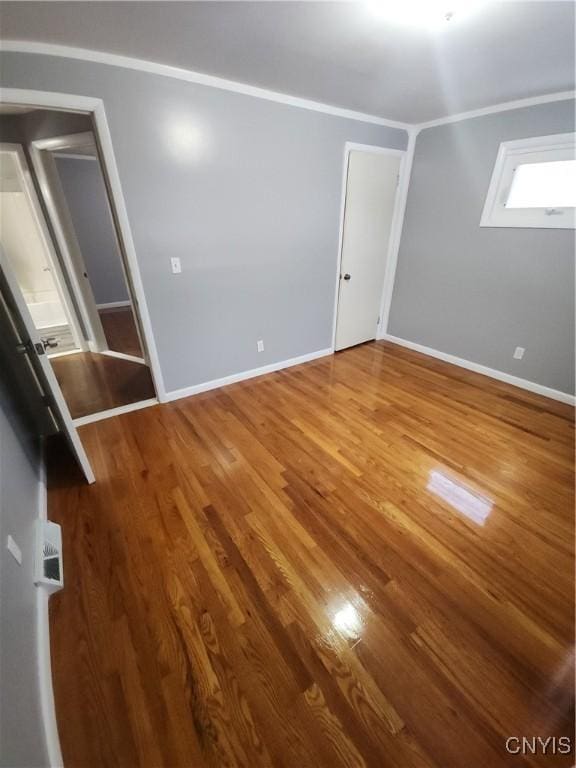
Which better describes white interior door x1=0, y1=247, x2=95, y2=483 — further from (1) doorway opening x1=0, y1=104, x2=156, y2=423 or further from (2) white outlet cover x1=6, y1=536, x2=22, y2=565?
(2) white outlet cover x1=6, y1=536, x2=22, y2=565

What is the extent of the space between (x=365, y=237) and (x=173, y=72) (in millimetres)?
2223

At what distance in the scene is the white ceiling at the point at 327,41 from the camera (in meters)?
1.36

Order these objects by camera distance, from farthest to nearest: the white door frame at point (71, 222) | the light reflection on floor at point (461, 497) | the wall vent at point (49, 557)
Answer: the white door frame at point (71, 222)
the light reflection on floor at point (461, 497)
the wall vent at point (49, 557)

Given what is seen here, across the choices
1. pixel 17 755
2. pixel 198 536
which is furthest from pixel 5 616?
pixel 198 536

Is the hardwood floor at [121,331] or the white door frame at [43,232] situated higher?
the white door frame at [43,232]

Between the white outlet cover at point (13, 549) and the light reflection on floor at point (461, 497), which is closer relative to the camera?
the white outlet cover at point (13, 549)

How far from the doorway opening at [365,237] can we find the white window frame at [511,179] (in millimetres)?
999

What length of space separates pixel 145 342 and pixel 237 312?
86 centimetres

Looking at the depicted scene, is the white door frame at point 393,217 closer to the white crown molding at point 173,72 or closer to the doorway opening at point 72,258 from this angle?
the white crown molding at point 173,72

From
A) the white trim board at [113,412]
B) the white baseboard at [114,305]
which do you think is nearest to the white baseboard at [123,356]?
the white trim board at [113,412]

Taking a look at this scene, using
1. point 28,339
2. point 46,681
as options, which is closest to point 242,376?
point 28,339

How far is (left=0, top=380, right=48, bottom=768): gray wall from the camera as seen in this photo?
77cm

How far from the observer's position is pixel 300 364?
3512mm

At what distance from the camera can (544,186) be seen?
260cm
